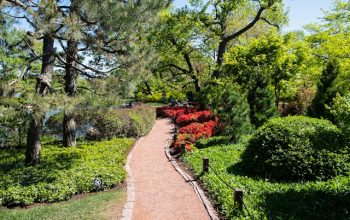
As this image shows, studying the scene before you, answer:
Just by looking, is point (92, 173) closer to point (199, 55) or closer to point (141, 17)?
point (141, 17)

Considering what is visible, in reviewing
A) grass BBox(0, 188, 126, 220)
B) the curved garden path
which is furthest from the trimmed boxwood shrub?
grass BBox(0, 188, 126, 220)

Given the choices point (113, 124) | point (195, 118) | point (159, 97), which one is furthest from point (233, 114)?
point (159, 97)

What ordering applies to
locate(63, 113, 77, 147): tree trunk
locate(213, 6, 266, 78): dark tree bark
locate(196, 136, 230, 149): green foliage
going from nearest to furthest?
locate(63, 113, 77, 147): tree trunk
locate(196, 136, 230, 149): green foliage
locate(213, 6, 266, 78): dark tree bark

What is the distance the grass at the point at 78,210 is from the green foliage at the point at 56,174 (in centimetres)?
39

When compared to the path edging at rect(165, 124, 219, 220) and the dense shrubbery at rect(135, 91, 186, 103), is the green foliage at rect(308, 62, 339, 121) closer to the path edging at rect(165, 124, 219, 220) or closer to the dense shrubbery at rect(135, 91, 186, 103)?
the path edging at rect(165, 124, 219, 220)

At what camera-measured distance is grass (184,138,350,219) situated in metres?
6.81

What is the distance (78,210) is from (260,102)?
11.4 m

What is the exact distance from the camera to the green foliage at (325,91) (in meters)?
17.0

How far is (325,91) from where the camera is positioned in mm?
17203

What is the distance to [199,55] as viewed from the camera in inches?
1127

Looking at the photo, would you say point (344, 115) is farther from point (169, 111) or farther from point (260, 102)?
point (169, 111)

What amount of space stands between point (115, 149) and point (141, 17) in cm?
556

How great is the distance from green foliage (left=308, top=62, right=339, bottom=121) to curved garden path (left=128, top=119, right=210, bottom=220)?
344 inches

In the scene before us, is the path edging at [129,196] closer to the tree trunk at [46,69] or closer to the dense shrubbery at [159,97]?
the tree trunk at [46,69]
